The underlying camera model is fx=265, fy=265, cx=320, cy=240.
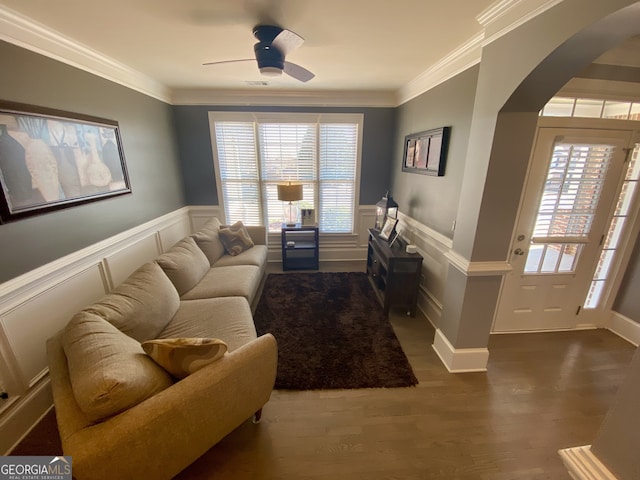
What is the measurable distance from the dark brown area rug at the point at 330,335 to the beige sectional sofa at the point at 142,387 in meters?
0.60

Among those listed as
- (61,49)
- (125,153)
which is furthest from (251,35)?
(125,153)

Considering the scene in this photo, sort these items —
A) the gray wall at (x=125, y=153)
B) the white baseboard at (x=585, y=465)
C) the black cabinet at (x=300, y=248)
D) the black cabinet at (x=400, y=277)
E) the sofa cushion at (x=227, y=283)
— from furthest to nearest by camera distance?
the black cabinet at (x=300, y=248), the black cabinet at (x=400, y=277), the sofa cushion at (x=227, y=283), the gray wall at (x=125, y=153), the white baseboard at (x=585, y=465)

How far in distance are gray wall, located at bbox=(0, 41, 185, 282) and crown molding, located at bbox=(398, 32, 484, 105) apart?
10.4ft

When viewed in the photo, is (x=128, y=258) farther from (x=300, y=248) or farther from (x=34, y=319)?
(x=300, y=248)

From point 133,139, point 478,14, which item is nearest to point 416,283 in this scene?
point 478,14

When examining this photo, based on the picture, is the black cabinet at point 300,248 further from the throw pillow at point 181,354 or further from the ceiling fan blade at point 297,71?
the throw pillow at point 181,354

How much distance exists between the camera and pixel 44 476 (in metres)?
1.17

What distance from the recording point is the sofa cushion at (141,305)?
5.30 feet

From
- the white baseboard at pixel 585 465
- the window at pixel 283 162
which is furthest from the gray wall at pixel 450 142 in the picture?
the white baseboard at pixel 585 465

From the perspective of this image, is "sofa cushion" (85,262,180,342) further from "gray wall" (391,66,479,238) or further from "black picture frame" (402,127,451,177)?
"black picture frame" (402,127,451,177)

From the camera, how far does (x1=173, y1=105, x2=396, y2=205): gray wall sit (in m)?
3.88

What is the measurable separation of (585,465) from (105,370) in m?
1.64

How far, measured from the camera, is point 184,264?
8.29 feet

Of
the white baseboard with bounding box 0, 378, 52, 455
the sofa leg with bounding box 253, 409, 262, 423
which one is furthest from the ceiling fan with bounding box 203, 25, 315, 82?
the white baseboard with bounding box 0, 378, 52, 455
